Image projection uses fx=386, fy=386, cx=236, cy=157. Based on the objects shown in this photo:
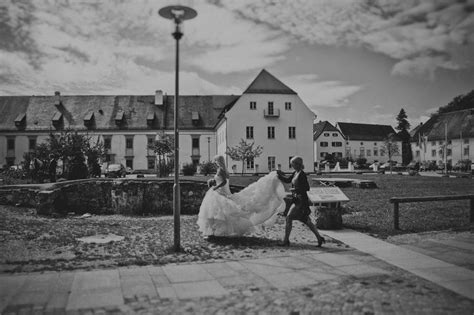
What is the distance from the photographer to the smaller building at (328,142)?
9622cm

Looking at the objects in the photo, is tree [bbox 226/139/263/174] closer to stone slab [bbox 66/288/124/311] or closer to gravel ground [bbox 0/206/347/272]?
gravel ground [bbox 0/206/347/272]

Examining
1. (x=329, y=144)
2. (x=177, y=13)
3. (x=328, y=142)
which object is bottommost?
(x=177, y=13)

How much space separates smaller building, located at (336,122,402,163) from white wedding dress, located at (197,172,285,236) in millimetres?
94714

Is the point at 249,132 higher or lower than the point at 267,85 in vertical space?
lower

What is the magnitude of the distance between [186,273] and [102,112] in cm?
5894

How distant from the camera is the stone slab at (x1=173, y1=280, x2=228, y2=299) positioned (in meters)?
5.12

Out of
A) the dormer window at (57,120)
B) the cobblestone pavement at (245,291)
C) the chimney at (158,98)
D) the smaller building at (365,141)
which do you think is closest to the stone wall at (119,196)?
the cobblestone pavement at (245,291)

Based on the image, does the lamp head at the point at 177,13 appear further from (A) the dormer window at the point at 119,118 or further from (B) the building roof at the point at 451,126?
(B) the building roof at the point at 451,126

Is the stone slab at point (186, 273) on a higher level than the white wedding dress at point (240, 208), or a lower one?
lower

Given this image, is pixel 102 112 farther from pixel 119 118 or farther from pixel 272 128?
pixel 272 128

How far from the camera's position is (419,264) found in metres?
6.71

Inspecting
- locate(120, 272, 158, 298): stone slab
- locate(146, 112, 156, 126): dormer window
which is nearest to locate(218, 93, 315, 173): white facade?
locate(146, 112, 156, 126): dormer window

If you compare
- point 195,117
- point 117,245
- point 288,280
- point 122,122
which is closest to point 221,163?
point 117,245

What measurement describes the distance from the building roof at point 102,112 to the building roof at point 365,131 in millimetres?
49676
